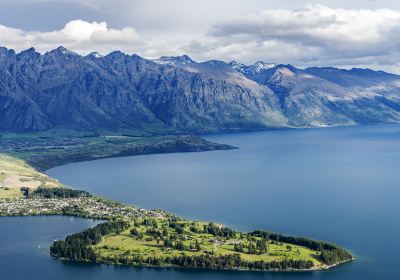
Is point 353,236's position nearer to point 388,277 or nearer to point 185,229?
point 388,277

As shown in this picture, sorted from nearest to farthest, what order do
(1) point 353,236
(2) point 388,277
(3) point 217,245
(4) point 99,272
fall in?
(2) point 388,277
(4) point 99,272
(3) point 217,245
(1) point 353,236

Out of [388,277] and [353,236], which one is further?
[353,236]

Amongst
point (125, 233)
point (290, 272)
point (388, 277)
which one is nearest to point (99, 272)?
point (125, 233)

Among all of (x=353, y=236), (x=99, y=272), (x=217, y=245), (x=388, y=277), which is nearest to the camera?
(x=388, y=277)

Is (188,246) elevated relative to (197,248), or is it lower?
lower

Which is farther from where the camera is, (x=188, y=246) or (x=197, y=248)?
(x=188, y=246)

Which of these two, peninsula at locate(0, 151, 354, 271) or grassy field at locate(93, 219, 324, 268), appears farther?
grassy field at locate(93, 219, 324, 268)

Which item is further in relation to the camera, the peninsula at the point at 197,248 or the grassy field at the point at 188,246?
the grassy field at the point at 188,246
